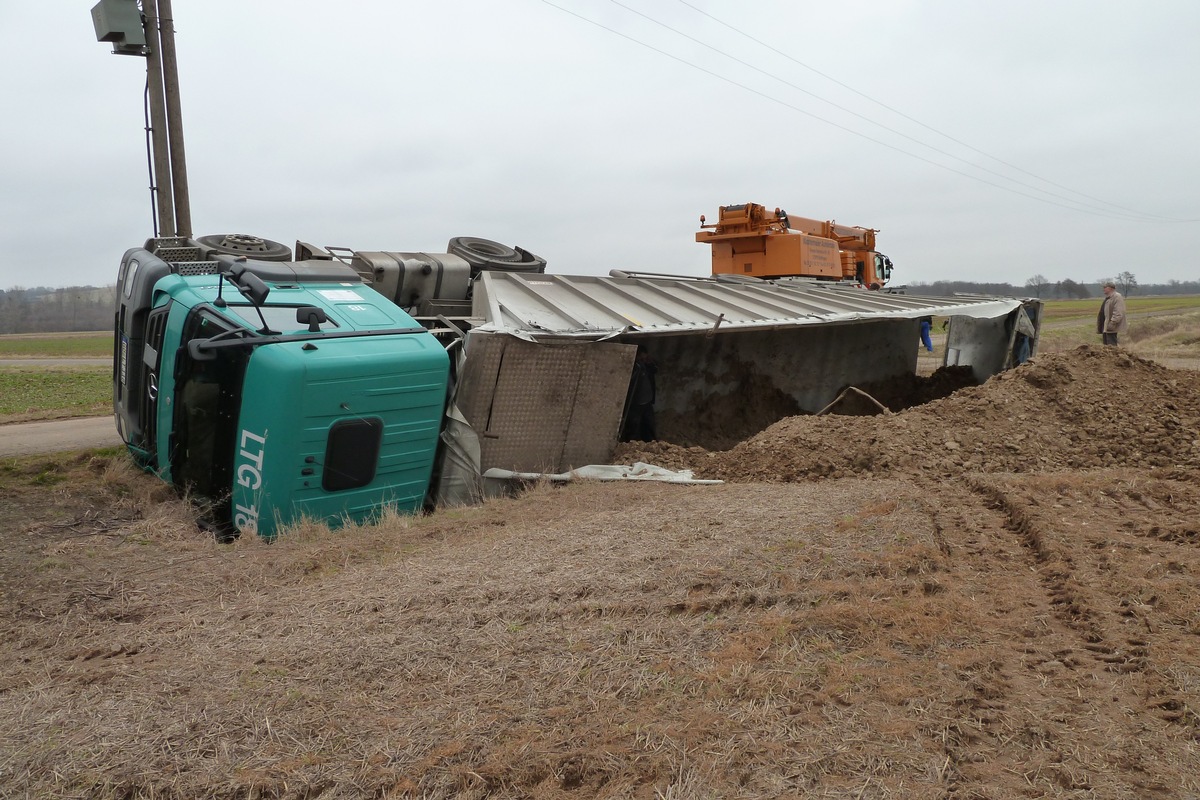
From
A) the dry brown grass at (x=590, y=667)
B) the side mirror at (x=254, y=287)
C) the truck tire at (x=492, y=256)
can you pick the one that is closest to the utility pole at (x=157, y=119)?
the truck tire at (x=492, y=256)

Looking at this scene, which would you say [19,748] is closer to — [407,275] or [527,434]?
[527,434]

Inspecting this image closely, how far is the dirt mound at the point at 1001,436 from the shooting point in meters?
7.74

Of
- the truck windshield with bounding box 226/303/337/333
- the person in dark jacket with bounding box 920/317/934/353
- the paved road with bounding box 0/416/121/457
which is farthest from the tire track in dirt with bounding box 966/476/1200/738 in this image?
the paved road with bounding box 0/416/121/457

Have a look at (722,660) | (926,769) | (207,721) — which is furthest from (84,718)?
(926,769)

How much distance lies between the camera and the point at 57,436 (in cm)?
1163

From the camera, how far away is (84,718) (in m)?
3.42

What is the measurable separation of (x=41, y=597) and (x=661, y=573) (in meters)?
3.43

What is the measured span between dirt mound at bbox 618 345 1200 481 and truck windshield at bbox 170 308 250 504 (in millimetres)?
3604

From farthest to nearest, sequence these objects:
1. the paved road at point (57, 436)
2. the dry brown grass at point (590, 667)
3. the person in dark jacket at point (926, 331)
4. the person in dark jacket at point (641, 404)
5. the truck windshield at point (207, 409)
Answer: the person in dark jacket at point (926, 331) → the paved road at point (57, 436) → the person in dark jacket at point (641, 404) → the truck windshield at point (207, 409) → the dry brown grass at point (590, 667)

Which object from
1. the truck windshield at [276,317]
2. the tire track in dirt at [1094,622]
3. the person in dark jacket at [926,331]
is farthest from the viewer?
the person in dark jacket at [926,331]

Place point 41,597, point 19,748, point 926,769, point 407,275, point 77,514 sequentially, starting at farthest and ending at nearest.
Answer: point 407,275
point 77,514
point 41,597
point 19,748
point 926,769

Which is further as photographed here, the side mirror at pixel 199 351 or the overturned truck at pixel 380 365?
the overturned truck at pixel 380 365

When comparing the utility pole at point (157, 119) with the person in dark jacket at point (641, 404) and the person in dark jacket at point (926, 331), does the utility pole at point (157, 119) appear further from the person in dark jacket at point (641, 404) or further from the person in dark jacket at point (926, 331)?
the person in dark jacket at point (926, 331)

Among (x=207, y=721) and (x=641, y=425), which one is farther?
(x=641, y=425)
